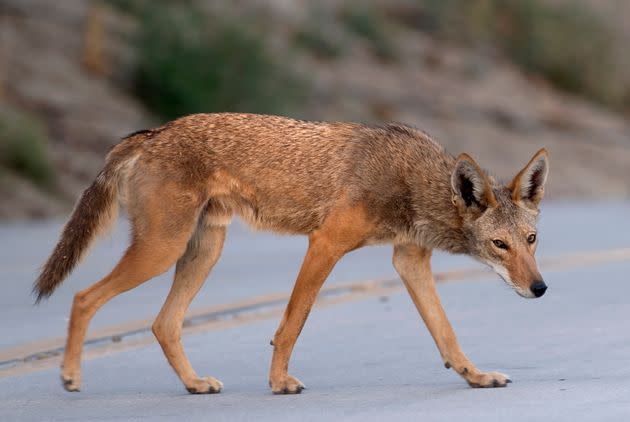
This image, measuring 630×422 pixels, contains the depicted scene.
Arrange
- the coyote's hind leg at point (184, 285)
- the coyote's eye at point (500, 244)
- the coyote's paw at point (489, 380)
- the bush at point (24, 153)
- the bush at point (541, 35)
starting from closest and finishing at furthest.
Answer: the coyote's paw at point (489, 380), the coyote's eye at point (500, 244), the coyote's hind leg at point (184, 285), the bush at point (24, 153), the bush at point (541, 35)

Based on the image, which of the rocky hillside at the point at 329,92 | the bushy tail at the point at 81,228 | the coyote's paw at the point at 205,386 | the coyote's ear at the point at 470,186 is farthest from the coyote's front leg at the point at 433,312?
the rocky hillside at the point at 329,92

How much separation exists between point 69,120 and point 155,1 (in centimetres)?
687

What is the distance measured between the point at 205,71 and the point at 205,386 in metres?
20.6

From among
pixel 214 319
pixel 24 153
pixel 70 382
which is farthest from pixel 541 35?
pixel 70 382

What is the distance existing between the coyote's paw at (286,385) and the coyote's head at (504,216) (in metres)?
1.47

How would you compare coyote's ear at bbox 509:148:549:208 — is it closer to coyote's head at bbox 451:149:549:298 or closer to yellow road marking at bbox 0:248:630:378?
coyote's head at bbox 451:149:549:298

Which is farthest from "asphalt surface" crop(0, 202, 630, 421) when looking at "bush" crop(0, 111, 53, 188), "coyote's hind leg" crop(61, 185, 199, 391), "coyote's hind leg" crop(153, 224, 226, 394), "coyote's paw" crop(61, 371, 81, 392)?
"bush" crop(0, 111, 53, 188)

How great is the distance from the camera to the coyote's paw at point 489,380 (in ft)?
26.2

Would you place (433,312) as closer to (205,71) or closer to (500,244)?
(500,244)

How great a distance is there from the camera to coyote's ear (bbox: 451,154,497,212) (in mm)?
8539

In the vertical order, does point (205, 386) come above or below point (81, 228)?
below

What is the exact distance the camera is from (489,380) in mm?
8031

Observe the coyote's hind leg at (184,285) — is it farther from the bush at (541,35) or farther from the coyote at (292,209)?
the bush at (541,35)

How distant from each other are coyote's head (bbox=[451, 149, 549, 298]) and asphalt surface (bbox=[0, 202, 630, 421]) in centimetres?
70
